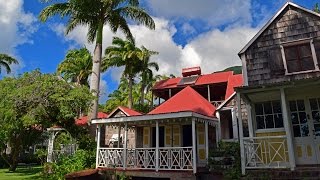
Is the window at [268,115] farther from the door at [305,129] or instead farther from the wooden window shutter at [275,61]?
the wooden window shutter at [275,61]

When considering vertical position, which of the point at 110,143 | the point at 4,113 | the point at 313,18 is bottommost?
the point at 110,143

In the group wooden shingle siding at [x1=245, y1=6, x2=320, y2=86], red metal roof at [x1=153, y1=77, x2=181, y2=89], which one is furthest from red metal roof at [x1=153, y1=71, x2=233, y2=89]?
wooden shingle siding at [x1=245, y1=6, x2=320, y2=86]

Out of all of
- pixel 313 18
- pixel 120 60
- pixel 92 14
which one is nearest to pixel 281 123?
pixel 313 18

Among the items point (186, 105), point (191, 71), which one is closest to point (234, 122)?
point (186, 105)

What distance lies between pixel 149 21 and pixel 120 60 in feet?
33.8

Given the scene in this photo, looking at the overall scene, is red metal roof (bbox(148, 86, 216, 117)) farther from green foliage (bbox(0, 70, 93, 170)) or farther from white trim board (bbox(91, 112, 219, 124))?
green foliage (bbox(0, 70, 93, 170))

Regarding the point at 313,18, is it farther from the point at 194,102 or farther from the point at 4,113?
the point at 4,113

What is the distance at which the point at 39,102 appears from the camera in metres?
16.6

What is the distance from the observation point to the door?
11.5 m

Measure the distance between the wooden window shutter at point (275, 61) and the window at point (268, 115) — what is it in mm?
1459

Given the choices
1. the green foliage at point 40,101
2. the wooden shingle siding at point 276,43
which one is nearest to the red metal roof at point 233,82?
the wooden shingle siding at point 276,43

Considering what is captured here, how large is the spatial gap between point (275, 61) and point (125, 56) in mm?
19798

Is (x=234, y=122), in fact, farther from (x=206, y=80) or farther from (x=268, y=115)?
(x=206, y=80)

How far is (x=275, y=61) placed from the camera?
13.2 metres
